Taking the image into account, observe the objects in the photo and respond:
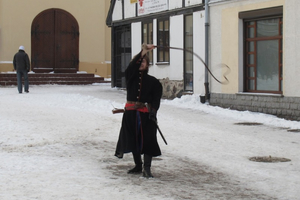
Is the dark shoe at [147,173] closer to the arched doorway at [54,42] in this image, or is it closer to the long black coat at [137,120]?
the long black coat at [137,120]

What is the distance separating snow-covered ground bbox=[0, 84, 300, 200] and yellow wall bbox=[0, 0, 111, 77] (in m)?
13.7

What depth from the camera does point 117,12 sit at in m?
23.0

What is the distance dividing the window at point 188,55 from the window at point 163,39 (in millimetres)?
1107

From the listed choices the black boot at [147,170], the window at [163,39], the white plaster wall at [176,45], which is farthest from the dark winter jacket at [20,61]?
the black boot at [147,170]

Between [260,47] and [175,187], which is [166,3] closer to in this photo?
[260,47]

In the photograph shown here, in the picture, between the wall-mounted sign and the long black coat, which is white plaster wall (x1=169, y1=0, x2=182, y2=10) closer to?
the wall-mounted sign

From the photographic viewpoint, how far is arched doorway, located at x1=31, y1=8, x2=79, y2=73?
2848 cm

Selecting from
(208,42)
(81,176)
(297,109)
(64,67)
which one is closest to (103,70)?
(64,67)

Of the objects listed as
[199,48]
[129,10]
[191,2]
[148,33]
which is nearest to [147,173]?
[199,48]

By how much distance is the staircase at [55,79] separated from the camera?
26031mm

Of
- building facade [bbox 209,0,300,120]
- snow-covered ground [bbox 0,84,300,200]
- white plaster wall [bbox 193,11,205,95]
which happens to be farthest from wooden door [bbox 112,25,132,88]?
snow-covered ground [bbox 0,84,300,200]

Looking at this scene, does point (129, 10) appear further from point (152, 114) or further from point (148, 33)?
point (152, 114)

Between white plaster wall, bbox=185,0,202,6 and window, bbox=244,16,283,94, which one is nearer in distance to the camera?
window, bbox=244,16,283,94

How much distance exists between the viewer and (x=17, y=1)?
28062 mm
